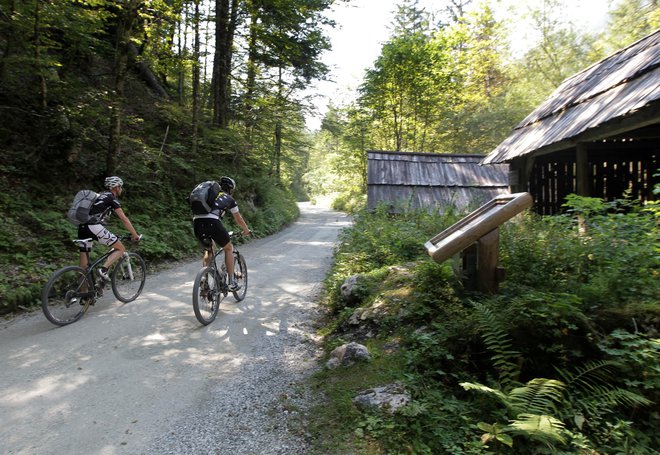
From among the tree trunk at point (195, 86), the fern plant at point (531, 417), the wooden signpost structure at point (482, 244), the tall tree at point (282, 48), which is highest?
the tall tree at point (282, 48)

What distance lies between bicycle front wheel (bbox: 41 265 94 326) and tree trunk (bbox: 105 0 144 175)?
17.6 feet

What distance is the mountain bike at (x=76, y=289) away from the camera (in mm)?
5012

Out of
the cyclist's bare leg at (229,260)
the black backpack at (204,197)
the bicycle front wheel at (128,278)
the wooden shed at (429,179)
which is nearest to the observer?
the black backpack at (204,197)

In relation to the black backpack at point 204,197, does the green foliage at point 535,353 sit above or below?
below

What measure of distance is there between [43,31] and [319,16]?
46.3ft

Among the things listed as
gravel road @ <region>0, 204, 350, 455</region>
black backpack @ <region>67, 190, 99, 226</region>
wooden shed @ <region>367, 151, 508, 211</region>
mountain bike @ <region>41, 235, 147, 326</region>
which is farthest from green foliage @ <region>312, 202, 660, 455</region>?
wooden shed @ <region>367, 151, 508, 211</region>

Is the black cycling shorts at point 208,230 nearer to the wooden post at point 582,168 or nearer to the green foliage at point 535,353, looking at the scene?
the green foliage at point 535,353

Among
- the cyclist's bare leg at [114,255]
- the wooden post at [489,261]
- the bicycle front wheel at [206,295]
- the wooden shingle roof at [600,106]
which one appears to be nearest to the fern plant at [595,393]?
the wooden post at [489,261]

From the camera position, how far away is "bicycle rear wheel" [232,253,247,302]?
6480 mm

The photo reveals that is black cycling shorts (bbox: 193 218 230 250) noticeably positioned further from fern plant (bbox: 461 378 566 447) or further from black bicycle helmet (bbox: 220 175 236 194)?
fern plant (bbox: 461 378 566 447)

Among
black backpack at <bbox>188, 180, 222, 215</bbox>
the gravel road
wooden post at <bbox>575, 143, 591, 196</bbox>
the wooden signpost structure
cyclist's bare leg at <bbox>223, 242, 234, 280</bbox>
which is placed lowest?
the gravel road

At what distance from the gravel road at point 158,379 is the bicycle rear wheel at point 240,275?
6.2 inches

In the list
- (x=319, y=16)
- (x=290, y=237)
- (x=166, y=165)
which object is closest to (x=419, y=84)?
(x=319, y=16)

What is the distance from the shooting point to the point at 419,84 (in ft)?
74.5
